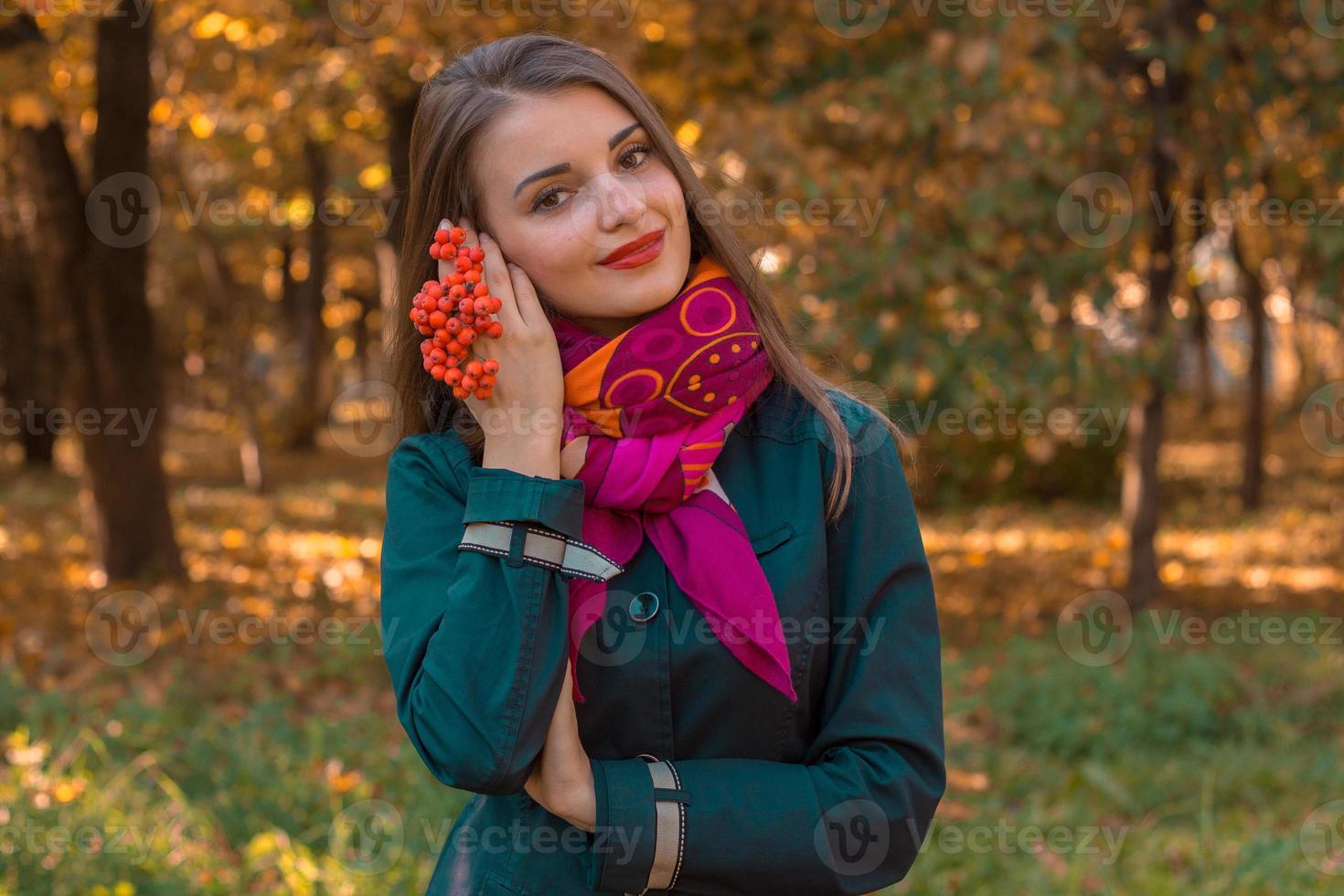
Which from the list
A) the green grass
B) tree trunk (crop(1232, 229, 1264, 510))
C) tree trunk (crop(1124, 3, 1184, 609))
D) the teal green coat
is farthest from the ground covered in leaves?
the teal green coat

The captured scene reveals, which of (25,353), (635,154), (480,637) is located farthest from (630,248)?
(25,353)

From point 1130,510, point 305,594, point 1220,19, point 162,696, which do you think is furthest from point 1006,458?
point 162,696

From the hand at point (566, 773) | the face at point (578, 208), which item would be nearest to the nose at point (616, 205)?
the face at point (578, 208)

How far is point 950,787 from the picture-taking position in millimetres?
5027

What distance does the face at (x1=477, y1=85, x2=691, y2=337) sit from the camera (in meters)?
1.70

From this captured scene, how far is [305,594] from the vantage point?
8266mm

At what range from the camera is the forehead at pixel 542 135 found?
1.72m

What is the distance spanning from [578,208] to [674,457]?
0.37 metres

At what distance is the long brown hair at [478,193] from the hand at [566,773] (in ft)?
1.33

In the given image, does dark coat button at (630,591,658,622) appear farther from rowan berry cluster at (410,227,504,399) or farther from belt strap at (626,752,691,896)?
rowan berry cluster at (410,227,504,399)

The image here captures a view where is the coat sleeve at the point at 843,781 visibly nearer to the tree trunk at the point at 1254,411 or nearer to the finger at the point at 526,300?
the finger at the point at 526,300

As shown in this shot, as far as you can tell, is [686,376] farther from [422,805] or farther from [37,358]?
[37,358]

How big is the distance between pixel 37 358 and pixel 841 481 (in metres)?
17.9

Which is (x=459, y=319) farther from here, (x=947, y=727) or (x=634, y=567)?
(x=947, y=727)
